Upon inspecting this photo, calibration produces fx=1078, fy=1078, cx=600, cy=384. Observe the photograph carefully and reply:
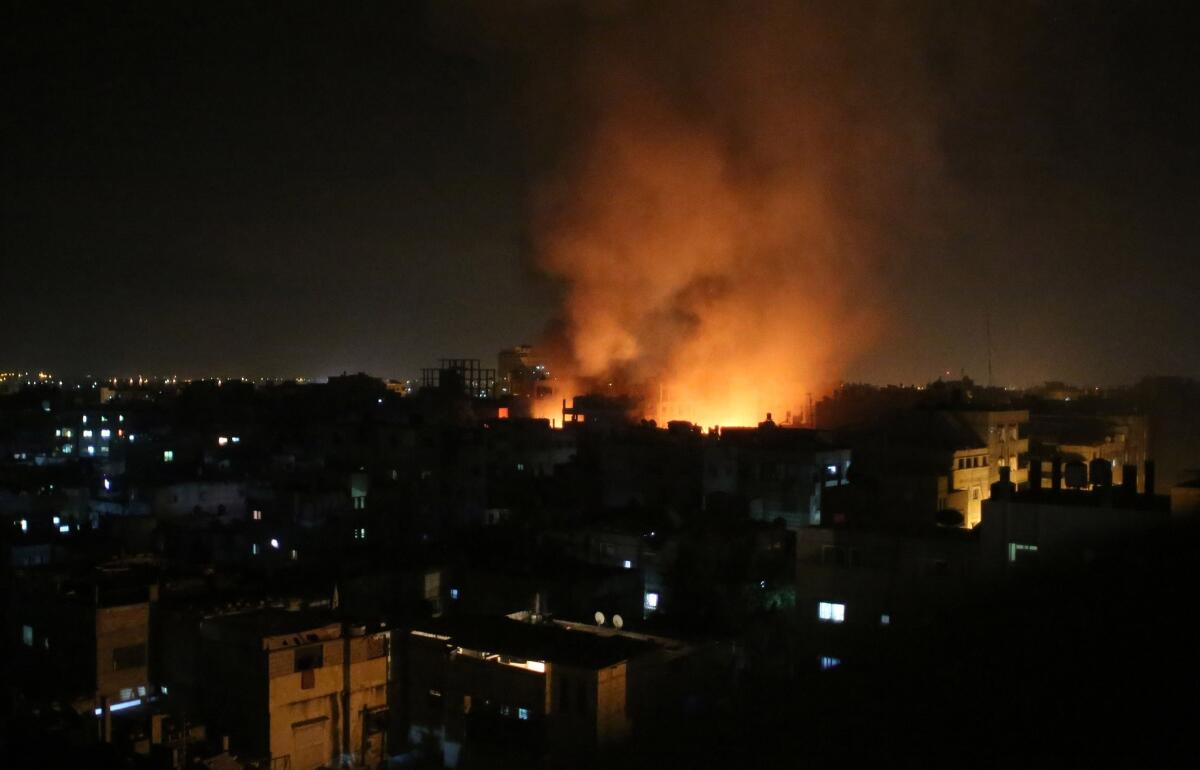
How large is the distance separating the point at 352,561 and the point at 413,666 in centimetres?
420

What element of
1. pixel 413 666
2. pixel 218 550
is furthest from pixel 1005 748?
pixel 218 550

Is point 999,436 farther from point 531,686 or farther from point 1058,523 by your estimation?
point 531,686

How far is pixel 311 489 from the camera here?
18.8 m

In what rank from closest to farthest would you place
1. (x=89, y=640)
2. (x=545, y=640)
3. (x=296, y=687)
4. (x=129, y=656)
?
(x=296, y=687) < (x=545, y=640) < (x=89, y=640) < (x=129, y=656)

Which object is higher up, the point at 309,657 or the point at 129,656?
the point at 309,657

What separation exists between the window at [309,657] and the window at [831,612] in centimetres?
569

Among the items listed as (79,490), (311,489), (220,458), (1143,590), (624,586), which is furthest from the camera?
(220,458)

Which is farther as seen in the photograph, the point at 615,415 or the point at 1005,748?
the point at 615,415

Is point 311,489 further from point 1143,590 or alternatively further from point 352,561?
point 1143,590

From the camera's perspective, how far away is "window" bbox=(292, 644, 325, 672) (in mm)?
10047

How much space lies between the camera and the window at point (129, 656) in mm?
11053

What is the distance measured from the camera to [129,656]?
36.6ft

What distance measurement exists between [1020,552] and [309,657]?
7298 mm

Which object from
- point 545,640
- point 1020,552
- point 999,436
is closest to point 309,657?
point 545,640
